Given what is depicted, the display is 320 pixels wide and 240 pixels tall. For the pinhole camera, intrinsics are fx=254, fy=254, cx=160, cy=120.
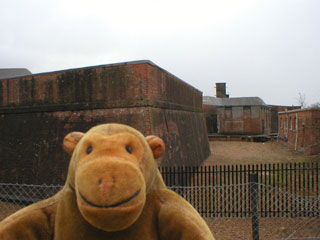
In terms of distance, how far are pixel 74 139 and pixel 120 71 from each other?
548 cm

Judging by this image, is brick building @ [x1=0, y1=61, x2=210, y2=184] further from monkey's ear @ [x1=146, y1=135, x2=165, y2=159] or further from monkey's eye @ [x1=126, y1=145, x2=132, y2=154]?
monkey's eye @ [x1=126, y1=145, x2=132, y2=154]

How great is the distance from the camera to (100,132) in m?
1.78

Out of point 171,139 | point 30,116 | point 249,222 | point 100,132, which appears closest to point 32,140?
point 30,116

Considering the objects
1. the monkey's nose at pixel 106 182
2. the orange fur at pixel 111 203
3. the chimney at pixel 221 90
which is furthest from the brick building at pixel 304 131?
the chimney at pixel 221 90

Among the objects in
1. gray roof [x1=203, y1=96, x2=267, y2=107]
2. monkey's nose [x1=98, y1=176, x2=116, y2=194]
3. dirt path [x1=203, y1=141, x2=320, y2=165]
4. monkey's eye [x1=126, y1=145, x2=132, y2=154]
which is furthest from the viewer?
gray roof [x1=203, y1=96, x2=267, y2=107]

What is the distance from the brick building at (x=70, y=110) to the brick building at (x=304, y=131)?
9.44 meters

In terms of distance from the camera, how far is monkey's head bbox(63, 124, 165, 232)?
1.43 meters

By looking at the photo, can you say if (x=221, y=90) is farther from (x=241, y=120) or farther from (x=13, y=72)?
(x=13, y=72)

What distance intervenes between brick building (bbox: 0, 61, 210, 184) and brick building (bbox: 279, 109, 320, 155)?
9437 mm

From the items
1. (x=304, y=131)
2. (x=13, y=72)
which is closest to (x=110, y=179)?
(x=304, y=131)

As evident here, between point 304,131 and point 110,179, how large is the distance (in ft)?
58.0

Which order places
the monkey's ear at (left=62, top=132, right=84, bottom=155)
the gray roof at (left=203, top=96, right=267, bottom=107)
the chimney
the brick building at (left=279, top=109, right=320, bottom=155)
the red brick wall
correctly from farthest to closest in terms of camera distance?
1. the chimney
2. the gray roof at (left=203, top=96, right=267, bottom=107)
3. the red brick wall
4. the brick building at (left=279, top=109, right=320, bottom=155)
5. the monkey's ear at (left=62, top=132, right=84, bottom=155)

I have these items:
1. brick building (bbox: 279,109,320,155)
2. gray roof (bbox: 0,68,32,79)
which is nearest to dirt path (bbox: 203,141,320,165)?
brick building (bbox: 279,109,320,155)

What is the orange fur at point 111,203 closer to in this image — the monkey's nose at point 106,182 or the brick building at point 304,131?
the monkey's nose at point 106,182
